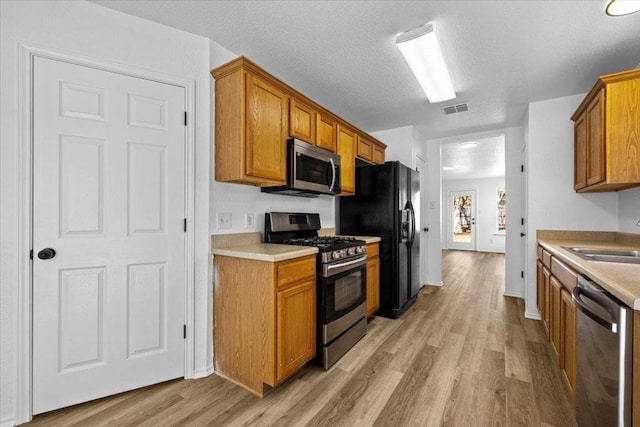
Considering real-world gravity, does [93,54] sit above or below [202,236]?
above

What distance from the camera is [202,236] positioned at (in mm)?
2123

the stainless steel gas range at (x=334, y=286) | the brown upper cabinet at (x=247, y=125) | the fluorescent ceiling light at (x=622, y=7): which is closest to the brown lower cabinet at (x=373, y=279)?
the stainless steel gas range at (x=334, y=286)

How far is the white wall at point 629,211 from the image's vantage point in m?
2.44

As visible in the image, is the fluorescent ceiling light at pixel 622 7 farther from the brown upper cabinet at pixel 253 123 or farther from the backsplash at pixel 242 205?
the backsplash at pixel 242 205

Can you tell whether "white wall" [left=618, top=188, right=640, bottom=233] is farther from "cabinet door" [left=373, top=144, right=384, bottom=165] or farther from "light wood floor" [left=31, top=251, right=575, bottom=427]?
"cabinet door" [left=373, top=144, right=384, bottom=165]

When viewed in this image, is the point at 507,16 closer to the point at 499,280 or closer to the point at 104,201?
the point at 104,201

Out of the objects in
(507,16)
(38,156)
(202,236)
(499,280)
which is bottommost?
(499,280)

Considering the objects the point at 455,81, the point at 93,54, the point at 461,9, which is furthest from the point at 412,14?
the point at 93,54

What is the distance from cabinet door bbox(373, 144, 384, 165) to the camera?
395cm

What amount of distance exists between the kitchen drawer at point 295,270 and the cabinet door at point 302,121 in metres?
1.08

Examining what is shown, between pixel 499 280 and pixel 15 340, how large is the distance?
6.05m

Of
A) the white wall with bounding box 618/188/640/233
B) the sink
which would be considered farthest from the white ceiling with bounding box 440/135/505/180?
the sink

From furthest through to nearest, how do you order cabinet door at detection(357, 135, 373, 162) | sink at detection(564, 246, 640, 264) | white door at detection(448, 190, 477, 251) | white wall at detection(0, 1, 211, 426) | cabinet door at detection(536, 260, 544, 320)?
white door at detection(448, 190, 477, 251), cabinet door at detection(357, 135, 373, 162), cabinet door at detection(536, 260, 544, 320), sink at detection(564, 246, 640, 264), white wall at detection(0, 1, 211, 426)

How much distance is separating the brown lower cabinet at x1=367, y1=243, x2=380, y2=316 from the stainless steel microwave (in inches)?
30.7
